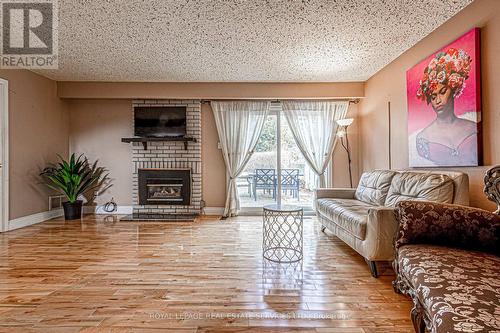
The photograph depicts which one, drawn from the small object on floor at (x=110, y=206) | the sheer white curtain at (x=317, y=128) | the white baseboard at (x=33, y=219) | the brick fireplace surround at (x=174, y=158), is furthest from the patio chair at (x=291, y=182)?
the white baseboard at (x=33, y=219)

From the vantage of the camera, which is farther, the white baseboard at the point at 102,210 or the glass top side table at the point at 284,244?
the white baseboard at the point at 102,210

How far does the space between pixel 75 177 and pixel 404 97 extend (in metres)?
5.35

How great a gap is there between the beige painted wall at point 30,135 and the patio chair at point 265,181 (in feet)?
12.3

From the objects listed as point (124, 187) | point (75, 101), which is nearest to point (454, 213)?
point (124, 187)

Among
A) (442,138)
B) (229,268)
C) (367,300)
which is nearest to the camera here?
(367,300)

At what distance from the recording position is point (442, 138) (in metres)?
2.62

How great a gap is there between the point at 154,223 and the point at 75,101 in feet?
9.94

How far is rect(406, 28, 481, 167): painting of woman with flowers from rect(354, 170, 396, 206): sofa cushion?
360 millimetres

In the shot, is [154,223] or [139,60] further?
[154,223]

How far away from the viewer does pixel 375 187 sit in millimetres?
3301

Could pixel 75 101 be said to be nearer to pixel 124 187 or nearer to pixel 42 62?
pixel 42 62

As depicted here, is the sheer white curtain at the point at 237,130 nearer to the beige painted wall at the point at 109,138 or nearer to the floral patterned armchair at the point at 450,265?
the beige painted wall at the point at 109,138

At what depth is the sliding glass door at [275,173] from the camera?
499 centimetres

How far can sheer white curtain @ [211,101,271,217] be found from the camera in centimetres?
484
